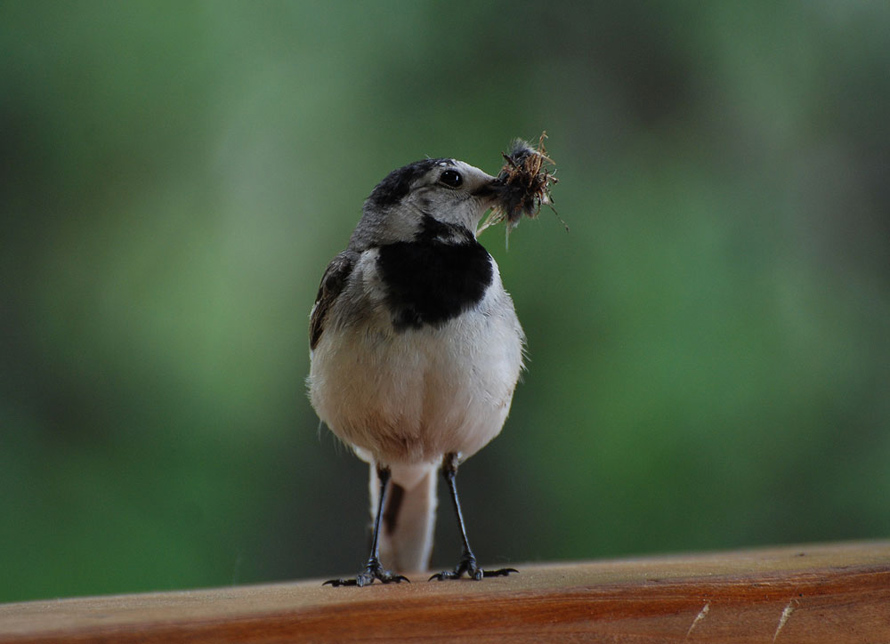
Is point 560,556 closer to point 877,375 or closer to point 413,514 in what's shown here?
point 413,514

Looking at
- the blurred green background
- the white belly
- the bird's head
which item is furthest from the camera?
the blurred green background

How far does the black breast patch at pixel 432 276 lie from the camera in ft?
5.18

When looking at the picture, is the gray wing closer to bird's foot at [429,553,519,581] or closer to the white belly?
the white belly

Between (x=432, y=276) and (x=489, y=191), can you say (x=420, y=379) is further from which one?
(x=489, y=191)

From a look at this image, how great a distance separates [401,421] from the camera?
1648 mm

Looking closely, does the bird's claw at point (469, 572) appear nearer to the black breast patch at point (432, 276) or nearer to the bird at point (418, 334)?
the bird at point (418, 334)

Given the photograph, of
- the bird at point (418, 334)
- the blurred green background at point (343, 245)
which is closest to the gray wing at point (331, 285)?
the bird at point (418, 334)

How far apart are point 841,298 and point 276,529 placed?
1.74m

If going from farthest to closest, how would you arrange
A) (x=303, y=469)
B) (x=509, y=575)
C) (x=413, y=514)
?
(x=303, y=469) → (x=413, y=514) → (x=509, y=575)

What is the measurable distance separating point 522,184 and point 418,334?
0.35m

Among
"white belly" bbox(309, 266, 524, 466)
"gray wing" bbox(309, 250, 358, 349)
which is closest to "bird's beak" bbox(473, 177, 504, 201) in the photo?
"white belly" bbox(309, 266, 524, 466)

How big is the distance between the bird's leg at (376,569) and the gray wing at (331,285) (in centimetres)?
31

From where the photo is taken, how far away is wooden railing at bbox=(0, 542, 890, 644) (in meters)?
1.15

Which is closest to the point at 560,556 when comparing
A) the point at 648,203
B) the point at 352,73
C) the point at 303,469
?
the point at 303,469
